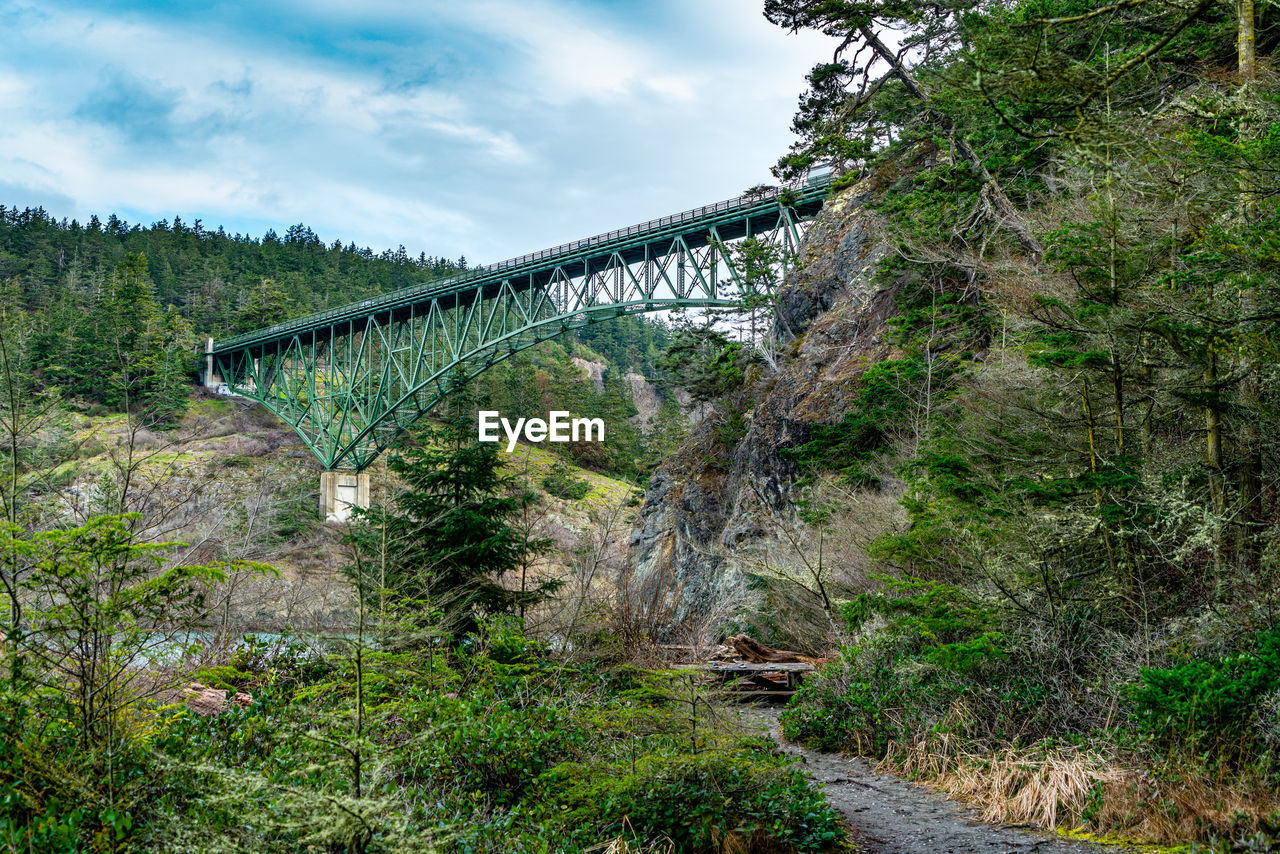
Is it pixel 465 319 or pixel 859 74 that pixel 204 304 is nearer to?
pixel 465 319

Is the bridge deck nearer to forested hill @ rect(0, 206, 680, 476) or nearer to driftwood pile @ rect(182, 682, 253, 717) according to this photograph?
forested hill @ rect(0, 206, 680, 476)

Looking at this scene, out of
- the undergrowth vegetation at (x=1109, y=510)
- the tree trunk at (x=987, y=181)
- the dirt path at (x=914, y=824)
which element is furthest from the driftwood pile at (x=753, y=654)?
the tree trunk at (x=987, y=181)

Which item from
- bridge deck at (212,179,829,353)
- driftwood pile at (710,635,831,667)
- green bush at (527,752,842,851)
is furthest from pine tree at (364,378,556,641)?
bridge deck at (212,179,829,353)

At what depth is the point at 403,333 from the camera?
1535 inches

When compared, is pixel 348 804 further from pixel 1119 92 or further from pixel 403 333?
pixel 403 333

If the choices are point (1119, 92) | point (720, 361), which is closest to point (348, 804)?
point (1119, 92)

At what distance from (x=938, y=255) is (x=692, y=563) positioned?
12.0 m

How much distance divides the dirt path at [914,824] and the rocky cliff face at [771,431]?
9.17 metres

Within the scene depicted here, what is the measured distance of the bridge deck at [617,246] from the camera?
2720 cm

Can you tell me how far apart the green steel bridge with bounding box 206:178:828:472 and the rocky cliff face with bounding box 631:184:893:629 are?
7.26ft

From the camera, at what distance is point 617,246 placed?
30406mm

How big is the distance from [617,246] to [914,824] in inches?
1039

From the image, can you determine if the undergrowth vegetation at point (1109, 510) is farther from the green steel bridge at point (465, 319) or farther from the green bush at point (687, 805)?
the green steel bridge at point (465, 319)

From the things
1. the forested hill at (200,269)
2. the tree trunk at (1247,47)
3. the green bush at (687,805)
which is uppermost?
the forested hill at (200,269)
